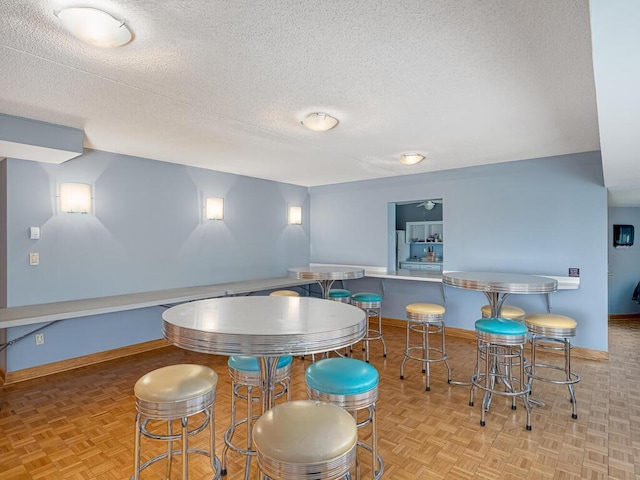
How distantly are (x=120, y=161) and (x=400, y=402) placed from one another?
12.6 feet

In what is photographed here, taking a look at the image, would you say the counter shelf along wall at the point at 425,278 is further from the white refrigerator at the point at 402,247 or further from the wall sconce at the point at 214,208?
the wall sconce at the point at 214,208

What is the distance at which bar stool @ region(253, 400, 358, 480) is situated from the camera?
110cm

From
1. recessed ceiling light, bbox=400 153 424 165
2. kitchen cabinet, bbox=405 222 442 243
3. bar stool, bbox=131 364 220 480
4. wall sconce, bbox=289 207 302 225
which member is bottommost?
bar stool, bbox=131 364 220 480

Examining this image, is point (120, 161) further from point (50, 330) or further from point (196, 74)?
point (196, 74)

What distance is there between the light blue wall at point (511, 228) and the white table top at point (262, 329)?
3.33 m

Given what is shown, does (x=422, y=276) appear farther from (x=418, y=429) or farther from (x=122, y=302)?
(x=122, y=302)

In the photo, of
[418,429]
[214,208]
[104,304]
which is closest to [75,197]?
[104,304]

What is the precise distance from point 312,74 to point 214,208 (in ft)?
10.1

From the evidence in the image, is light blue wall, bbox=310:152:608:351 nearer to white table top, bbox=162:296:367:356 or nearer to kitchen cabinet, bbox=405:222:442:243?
kitchen cabinet, bbox=405:222:442:243

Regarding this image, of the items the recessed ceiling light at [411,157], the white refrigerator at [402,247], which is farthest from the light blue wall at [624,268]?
the recessed ceiling light at [411,157]

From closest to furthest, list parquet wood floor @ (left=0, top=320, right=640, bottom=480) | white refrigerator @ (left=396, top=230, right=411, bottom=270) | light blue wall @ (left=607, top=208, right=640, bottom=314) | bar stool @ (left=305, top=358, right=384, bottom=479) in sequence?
bar stool @ (left=305, top=358, right=384, bottom=479) → parquet wood floor @ (left=0, top=320, right=640, bottom=480) → light blue wall @ (left=607, top=208, right=640, bottom=314) → white refrigerator @ (left=396, top=230, right=411, bottom=270)

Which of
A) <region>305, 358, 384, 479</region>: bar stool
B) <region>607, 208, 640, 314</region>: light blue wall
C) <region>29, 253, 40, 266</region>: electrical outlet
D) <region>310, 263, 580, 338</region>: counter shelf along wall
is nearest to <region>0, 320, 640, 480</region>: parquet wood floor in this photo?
<region>305, 358, 384, 479</region>: bar stool

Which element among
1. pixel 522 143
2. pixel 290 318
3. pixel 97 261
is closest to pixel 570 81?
pixel 522 143

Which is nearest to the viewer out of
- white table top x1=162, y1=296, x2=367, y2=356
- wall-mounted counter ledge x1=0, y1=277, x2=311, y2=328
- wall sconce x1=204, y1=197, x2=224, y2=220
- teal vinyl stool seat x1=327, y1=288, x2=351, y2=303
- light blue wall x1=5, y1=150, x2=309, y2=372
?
white table top x1=162, y1=296, x2=367, y2=356
